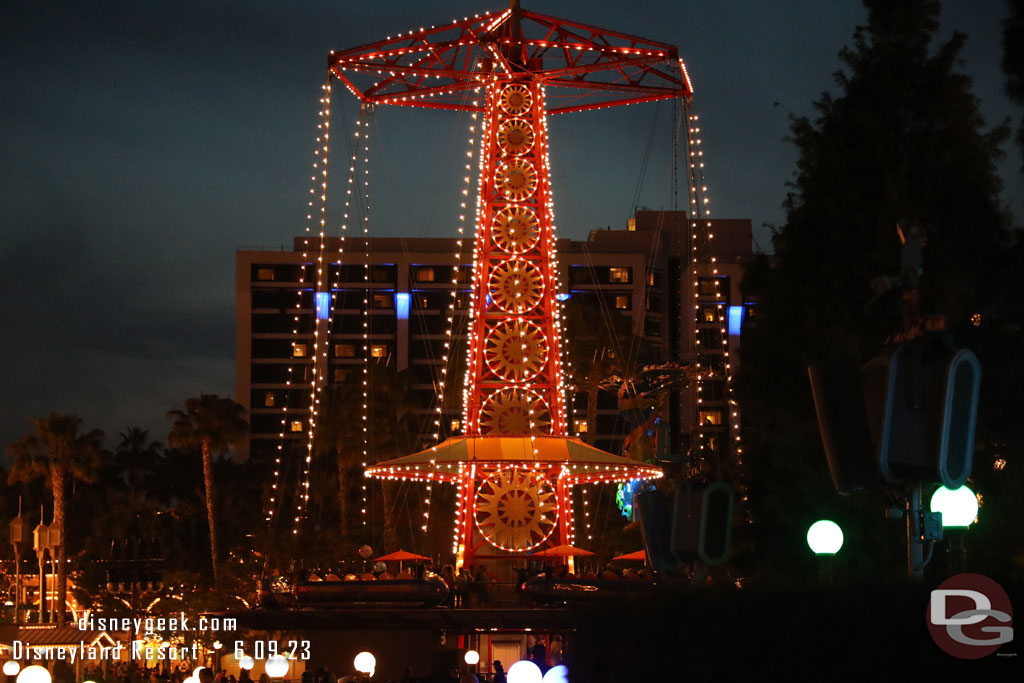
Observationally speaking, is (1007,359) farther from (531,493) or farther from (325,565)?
(325,565)

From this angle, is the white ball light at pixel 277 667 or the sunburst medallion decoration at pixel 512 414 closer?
the white ball light at pixel 277 667

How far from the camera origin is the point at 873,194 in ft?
85.5

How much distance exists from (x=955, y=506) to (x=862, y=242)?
13.8 m

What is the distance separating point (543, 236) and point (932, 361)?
115ft

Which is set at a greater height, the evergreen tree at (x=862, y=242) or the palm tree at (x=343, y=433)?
the evergreen tree at (x=862, y=242)

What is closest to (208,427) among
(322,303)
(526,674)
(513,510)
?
(322,303)

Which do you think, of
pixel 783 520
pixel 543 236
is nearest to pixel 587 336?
pixel 543 236

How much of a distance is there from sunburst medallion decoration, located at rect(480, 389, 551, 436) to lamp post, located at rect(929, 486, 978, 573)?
3019 cm

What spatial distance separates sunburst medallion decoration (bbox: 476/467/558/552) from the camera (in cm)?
4334

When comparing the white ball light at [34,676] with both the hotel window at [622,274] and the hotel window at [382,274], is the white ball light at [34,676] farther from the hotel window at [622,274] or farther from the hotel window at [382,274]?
the hotel window at [622,274]

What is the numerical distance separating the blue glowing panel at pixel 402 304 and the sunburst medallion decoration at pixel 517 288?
71.8 metres

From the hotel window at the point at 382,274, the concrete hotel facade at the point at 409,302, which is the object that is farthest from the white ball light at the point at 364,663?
the hotel window at the point at 382,274

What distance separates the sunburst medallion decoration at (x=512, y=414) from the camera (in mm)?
43062

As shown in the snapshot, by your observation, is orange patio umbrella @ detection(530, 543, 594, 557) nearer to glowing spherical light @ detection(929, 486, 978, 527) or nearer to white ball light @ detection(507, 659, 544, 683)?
white ball light @ detection(507, 659, 544, 683)
